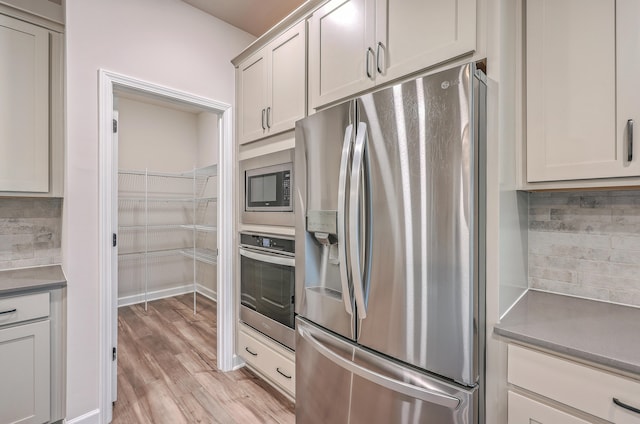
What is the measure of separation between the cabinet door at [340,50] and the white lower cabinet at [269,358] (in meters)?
1.56

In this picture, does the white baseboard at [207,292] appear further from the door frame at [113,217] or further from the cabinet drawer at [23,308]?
the cabinet drawer at [23,308]

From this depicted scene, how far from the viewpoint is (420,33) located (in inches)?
48.9

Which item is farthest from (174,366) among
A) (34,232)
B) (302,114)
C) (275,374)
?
(302,114)

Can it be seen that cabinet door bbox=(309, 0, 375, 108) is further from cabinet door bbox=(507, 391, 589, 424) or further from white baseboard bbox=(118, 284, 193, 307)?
white baseboard bbox=(118, 284, 193, 307)

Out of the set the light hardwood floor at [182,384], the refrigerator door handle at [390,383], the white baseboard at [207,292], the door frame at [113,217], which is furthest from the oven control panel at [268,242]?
the white baseboard at [207,292]

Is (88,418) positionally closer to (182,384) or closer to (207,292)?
(182,384)

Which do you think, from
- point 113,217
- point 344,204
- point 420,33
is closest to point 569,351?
point 344,204

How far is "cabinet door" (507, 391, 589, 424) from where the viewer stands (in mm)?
937

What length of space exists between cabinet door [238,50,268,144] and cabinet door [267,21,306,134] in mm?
85

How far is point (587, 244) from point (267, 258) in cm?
170

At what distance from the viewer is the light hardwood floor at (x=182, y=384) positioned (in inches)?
76.5

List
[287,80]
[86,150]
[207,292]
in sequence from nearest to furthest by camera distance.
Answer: [86,150], [287,80], [207,292]

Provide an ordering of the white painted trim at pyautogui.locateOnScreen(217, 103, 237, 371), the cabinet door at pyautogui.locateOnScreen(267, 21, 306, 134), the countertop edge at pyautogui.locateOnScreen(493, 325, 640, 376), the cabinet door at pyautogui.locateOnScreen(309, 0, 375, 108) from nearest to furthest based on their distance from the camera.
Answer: the countertop edge at pyautogui.locateOnScreen(493, 325, 640, 376) < the cabinet door at pyautogui.locateOnScreen(309, 0, 375, 108) < the cabinet door at pyautogui.locateOnScreen(267, 21, 306, 134) < the white painted trim at pyautogui.locateOnScreen(217, 103, 237, 371)

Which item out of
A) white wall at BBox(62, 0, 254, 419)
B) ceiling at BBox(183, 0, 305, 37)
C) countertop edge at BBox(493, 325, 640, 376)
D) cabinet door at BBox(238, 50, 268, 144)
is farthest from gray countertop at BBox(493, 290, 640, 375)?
ceiling at BBox(183, 0, 305, 37)
